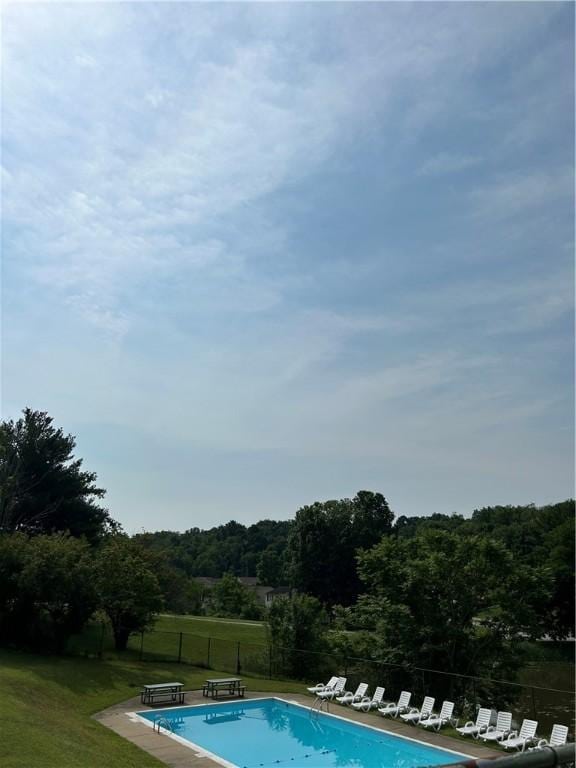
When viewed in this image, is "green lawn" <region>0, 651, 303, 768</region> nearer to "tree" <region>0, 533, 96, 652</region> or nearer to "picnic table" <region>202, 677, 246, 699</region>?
"tree" <region>0, 533, 96, 652</region>

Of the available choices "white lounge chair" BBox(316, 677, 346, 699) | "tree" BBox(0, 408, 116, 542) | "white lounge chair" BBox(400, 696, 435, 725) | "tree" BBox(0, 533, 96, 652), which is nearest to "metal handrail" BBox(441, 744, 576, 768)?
"white lounge chair" BBox(400, 696, 435, 725)

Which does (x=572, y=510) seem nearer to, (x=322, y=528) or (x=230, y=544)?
(x=322, y=528)

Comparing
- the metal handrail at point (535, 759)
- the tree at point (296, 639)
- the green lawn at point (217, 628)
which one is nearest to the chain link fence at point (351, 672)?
the tree at point (296, 639)

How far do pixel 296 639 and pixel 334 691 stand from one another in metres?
4.82

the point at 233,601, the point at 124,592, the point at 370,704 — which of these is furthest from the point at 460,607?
the point at 233,601

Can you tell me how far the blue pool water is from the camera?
15781mm

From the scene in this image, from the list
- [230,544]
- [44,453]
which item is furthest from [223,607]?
[230,544]

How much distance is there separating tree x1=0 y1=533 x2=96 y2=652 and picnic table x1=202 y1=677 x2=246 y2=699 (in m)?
6.77

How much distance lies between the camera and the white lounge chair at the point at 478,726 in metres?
16.5

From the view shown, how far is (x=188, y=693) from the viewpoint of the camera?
21.8 m

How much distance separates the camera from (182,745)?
15.4m

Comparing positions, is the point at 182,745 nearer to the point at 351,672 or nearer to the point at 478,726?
the point at 478,726

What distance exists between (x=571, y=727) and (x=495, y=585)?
485cm

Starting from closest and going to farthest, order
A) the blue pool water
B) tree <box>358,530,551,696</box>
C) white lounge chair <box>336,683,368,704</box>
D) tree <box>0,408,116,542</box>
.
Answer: the blue pool water, white lounge chair <box>336,683,368,704</box>, tree <box>358,530,551,696</box>, tree <box>0,408,116,542</box>
